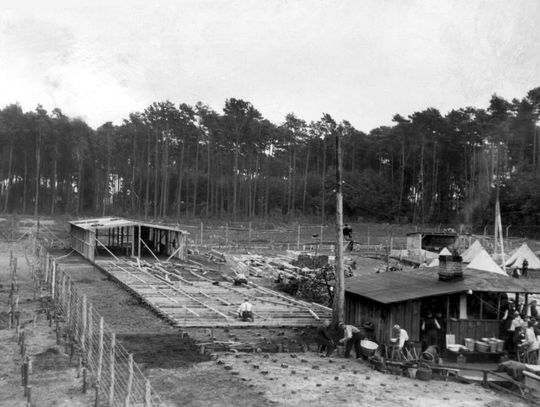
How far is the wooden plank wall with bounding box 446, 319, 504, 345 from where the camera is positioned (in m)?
17.6

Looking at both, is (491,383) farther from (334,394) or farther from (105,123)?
(105,123)

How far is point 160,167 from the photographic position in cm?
8912

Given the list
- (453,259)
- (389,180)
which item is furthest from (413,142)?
(453,259)

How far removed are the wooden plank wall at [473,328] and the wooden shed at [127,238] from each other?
2317 centimetres

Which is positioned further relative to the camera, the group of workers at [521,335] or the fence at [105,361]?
the group of workers at [521,335]

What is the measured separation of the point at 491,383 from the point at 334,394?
4203 mm

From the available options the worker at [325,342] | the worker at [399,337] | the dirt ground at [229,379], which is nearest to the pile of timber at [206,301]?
the dirt ground at [229,379]

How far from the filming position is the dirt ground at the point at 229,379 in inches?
501

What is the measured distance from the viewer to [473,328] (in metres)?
17.7

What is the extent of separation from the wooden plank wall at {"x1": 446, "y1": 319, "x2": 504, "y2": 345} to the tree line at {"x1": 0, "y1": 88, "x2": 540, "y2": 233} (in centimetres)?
5013

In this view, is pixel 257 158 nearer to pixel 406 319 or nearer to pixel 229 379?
pixel 406 319

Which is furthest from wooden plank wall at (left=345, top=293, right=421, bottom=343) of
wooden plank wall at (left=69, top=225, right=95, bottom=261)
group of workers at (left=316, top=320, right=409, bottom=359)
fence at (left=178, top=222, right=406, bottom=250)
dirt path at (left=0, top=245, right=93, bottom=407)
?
fence at (left=178, top=222, right=406, bottom=250)

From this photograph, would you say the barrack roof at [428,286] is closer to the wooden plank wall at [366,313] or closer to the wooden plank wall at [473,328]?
the wooden plank wall at [366,313]

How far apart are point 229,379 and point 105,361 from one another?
132 inches
